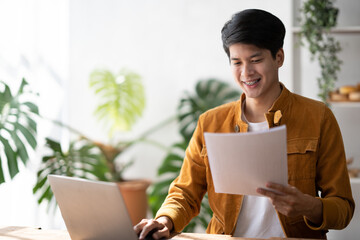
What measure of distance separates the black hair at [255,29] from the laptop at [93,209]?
2.35ft

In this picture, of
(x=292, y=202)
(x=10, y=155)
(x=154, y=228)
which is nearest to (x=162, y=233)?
(x=154, y=228)

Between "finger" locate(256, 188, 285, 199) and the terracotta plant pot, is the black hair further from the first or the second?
the terracotta plant pot

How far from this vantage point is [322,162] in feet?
5.43

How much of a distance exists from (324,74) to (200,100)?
1.04 meters

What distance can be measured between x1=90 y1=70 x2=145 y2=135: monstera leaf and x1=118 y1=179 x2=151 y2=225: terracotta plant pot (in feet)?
1.45

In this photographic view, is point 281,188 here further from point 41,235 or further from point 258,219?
point 41,235

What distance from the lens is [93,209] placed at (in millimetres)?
1241

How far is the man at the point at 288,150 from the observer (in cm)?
159

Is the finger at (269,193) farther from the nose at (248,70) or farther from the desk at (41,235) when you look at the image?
the nose at (248,70)

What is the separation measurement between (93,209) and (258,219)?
68 centimetres

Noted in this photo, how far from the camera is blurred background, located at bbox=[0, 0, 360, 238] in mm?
3611

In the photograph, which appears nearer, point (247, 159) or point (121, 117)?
point (247, 159)

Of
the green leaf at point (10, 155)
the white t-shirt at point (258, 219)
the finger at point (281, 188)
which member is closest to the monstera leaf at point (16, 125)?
the green leaf at point (10, 155)

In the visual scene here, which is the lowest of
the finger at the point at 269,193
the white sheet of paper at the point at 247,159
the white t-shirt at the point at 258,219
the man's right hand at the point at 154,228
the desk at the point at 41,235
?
the white t-shirt at the point at 258,219
